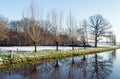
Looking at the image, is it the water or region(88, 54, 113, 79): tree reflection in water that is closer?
the water

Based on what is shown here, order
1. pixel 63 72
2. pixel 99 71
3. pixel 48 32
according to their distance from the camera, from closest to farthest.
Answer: pixel 63 72, pixel 99 71, pixel 48 32

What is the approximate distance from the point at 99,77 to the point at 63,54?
A: 16952mm

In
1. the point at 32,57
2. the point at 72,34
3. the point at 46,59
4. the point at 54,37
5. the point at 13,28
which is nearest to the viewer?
the point at 32,57

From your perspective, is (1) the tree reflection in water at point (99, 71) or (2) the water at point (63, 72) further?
(1) the tree reflection in water at point (99, 71)

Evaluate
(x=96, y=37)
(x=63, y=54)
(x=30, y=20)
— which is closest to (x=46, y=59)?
(x=63, y=54)

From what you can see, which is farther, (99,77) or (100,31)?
(100,31)

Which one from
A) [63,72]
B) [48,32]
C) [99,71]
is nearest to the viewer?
[63,72]

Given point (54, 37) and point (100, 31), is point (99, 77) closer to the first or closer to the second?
point (54, 37)

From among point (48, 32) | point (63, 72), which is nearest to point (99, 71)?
point (63, 72)

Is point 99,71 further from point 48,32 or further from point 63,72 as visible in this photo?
point 48,32

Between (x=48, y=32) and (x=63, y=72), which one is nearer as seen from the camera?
(x=63, y=72)

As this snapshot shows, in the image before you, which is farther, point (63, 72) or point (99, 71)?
point (99, 71)

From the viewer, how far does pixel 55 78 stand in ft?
47.2

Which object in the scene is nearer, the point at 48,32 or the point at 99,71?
the point at 99,71
